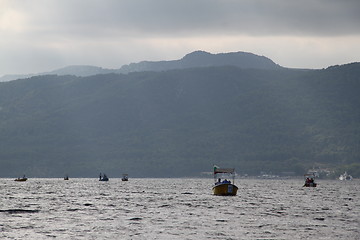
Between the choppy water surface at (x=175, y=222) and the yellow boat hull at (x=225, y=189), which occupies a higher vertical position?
the yellow boat hull at (x=225, y=189)

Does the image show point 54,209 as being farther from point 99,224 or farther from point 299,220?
point 299,220

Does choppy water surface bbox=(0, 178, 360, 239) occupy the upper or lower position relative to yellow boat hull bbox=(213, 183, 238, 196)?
lower

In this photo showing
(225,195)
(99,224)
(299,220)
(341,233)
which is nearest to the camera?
(341,233)

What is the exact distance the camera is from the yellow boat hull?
6585 inches

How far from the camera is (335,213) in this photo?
115062 millimetres

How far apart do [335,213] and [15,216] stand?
47.3 m

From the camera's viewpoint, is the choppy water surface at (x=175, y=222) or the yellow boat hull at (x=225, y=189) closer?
the choppy water surface at (x=175, y=222)

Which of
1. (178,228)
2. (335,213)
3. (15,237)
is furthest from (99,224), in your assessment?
(335,213)

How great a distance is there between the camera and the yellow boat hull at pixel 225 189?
549 ft

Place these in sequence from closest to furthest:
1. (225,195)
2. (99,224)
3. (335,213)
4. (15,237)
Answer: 1. (15,237)
2. (99,224)
3. (335,213)
4. (225,195)

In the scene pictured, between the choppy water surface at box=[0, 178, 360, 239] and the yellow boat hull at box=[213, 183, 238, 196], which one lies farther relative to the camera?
the yellow boat hull at box=[213, 183, 238, 196]

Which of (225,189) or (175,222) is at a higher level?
(225,189)

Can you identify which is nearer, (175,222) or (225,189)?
(175,222)

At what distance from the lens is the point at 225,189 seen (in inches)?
6604
